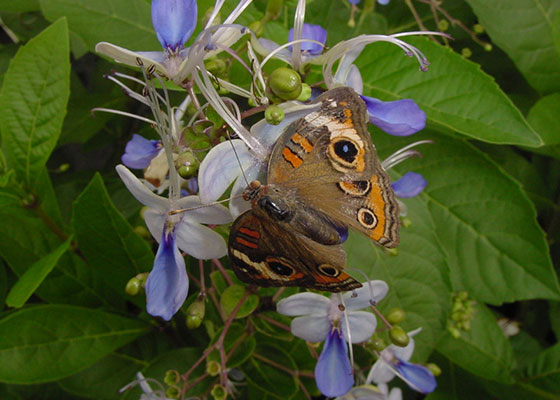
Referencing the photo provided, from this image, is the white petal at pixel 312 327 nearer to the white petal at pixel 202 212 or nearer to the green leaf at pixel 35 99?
the white petal at pixel 202 212

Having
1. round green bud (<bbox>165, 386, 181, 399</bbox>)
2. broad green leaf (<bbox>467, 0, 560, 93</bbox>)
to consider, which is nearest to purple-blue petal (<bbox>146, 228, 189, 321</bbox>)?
round green bud (<bbox>165, 386, 181, 399</bbox>)

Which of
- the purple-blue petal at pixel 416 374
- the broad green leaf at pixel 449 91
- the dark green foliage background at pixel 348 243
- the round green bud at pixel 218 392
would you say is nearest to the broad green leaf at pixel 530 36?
the dark green foliage background at pixel 348 243

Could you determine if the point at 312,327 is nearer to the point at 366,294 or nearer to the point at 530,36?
the point at 366,294

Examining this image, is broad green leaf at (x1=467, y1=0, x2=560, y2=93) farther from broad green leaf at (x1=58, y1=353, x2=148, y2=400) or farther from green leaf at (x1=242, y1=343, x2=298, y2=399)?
broad green leaf at (x1=58, y1=353, x2=148, y2=400)

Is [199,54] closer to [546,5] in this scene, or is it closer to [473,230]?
[473,230]

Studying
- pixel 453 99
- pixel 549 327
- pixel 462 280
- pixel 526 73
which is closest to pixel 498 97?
pixel 453 99
